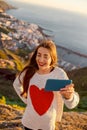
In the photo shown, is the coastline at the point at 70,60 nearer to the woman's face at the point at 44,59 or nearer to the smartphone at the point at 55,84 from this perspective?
the woman's face at the point at 44,59

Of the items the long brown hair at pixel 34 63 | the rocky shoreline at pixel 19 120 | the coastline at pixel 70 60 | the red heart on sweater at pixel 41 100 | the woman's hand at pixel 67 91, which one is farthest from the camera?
the coastline at pixel 70 60

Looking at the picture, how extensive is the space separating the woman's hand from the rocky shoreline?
276 centimetres

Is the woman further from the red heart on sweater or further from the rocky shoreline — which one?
the rocky shoreline

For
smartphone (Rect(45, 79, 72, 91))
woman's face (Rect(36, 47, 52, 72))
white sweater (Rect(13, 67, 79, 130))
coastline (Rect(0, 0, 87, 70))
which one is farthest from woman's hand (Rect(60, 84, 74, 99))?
coastline (Rect(0, 0, 87, 70))

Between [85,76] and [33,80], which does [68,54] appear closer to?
[85,76]

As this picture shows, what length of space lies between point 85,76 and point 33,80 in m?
25.1

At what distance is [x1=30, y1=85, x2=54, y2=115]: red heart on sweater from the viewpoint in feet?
13.5

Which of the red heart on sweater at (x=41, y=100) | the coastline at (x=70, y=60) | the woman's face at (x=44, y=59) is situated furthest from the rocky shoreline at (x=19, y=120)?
the coastline at (x=70, y=60)

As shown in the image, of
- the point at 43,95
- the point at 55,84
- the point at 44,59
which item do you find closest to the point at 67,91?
the point at 55,84

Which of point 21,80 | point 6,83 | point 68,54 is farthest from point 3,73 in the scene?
point 68,54

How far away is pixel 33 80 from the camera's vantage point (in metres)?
4.32

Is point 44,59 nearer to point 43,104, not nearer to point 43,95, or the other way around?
point 43,95

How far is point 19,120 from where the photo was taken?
687 cm

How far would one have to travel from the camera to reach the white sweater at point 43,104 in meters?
4.13
